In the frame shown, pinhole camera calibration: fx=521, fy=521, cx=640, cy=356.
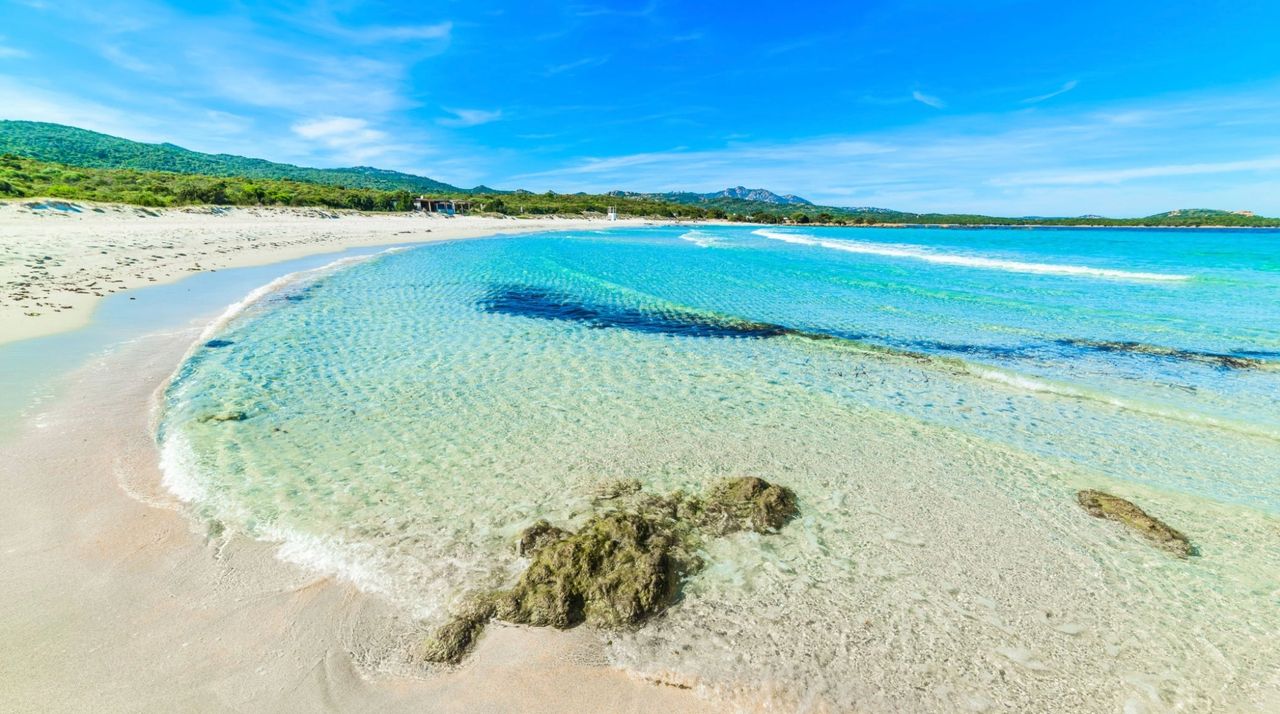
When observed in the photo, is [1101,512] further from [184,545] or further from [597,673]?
[184,545]

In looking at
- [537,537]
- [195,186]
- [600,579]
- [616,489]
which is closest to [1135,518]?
[616,489]

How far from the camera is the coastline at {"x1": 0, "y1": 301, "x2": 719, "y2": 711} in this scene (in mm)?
3387

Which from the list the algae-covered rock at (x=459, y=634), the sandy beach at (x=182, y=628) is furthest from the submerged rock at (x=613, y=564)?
the sandy beach at (x=182, y=628)

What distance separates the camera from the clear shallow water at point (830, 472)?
13.0 feet

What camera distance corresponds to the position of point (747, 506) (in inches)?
229

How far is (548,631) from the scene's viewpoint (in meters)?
4.04

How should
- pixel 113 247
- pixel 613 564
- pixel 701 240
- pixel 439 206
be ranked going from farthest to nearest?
pixel 439 206 < pixel 701 240 < pixel 113 247 < pixel 613 564

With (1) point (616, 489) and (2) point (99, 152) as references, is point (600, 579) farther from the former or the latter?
(2) point (99, 152)

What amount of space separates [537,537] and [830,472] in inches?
152

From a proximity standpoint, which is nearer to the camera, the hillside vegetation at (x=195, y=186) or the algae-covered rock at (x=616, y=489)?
the algae-covered rock at (x=616, y=489)

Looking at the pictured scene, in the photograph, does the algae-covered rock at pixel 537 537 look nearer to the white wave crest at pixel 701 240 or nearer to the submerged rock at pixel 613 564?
the submerged rock at pixel 613 564

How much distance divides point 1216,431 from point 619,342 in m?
11.4

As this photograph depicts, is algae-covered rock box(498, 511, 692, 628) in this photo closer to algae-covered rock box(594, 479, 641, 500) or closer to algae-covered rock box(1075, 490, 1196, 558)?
algae-covered rock box(594, 479, 641, 500)

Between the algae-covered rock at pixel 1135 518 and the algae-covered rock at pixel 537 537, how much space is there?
6.00m
